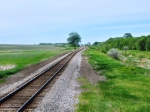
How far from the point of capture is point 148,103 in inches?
512

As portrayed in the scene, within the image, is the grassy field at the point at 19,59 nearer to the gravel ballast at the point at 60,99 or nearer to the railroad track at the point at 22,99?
A: the railroad track at the point at 22,99

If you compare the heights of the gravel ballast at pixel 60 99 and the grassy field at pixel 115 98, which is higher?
the gravel ballast at pixel 60 99

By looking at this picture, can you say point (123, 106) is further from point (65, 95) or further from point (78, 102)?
point (65, 95)

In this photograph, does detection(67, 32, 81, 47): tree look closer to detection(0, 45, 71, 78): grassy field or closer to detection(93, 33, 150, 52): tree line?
detection(93, 33, 150, 52): tree line

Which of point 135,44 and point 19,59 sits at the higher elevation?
point 135,44

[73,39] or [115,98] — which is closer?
[115,98]

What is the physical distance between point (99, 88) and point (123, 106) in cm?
492

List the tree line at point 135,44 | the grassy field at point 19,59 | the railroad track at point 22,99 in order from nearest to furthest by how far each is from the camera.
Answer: the railroad track at point 22,99
the grassy field at point 19,59
the tree line at point 135,44

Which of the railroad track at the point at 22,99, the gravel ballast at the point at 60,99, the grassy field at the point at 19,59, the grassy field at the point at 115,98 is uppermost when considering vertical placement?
the railroad track at the point at 22,99

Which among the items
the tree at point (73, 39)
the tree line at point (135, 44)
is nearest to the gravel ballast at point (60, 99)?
the tree line at point (135, 44)

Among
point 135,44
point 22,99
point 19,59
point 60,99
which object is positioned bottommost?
point 19,59

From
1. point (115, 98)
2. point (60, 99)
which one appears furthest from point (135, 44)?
point (60, 99)

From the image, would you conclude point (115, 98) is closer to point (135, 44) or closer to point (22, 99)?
point (22, 99)

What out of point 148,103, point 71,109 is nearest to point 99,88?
point 148,103
